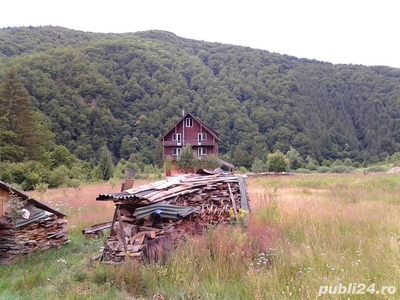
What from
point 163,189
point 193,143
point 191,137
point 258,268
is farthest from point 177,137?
point 258,268

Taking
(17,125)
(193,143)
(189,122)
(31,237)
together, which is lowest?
(193,143)

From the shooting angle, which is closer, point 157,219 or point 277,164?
point 157,219

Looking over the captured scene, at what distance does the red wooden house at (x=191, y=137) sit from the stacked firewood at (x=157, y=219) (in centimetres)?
3891

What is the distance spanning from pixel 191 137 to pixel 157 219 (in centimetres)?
4101

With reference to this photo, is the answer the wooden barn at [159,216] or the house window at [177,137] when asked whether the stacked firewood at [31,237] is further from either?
the house window at [177,137]

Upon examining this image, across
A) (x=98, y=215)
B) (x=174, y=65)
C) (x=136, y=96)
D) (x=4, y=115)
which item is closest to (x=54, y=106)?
(x=136, y=96)

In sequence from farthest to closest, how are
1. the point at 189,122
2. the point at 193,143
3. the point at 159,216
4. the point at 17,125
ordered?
1. the point at 189,122
2. the point at 193,143
3. the point at 17,125
4. the point at 159,216

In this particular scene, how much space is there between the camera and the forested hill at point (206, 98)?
7281 centimetres

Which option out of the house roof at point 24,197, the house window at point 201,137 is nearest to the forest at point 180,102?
the house window at point 201,137

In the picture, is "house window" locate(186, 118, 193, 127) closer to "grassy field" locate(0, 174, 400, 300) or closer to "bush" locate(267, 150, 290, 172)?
"bush" locate(267, 150, 290, 172)

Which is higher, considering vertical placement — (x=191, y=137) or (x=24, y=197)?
(x=24, y=197)

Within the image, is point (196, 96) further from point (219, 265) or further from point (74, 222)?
point (219, 265)

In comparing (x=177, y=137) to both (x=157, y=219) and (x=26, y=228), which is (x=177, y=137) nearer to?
(x=26, y=228)

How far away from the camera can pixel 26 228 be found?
28.1 ft
